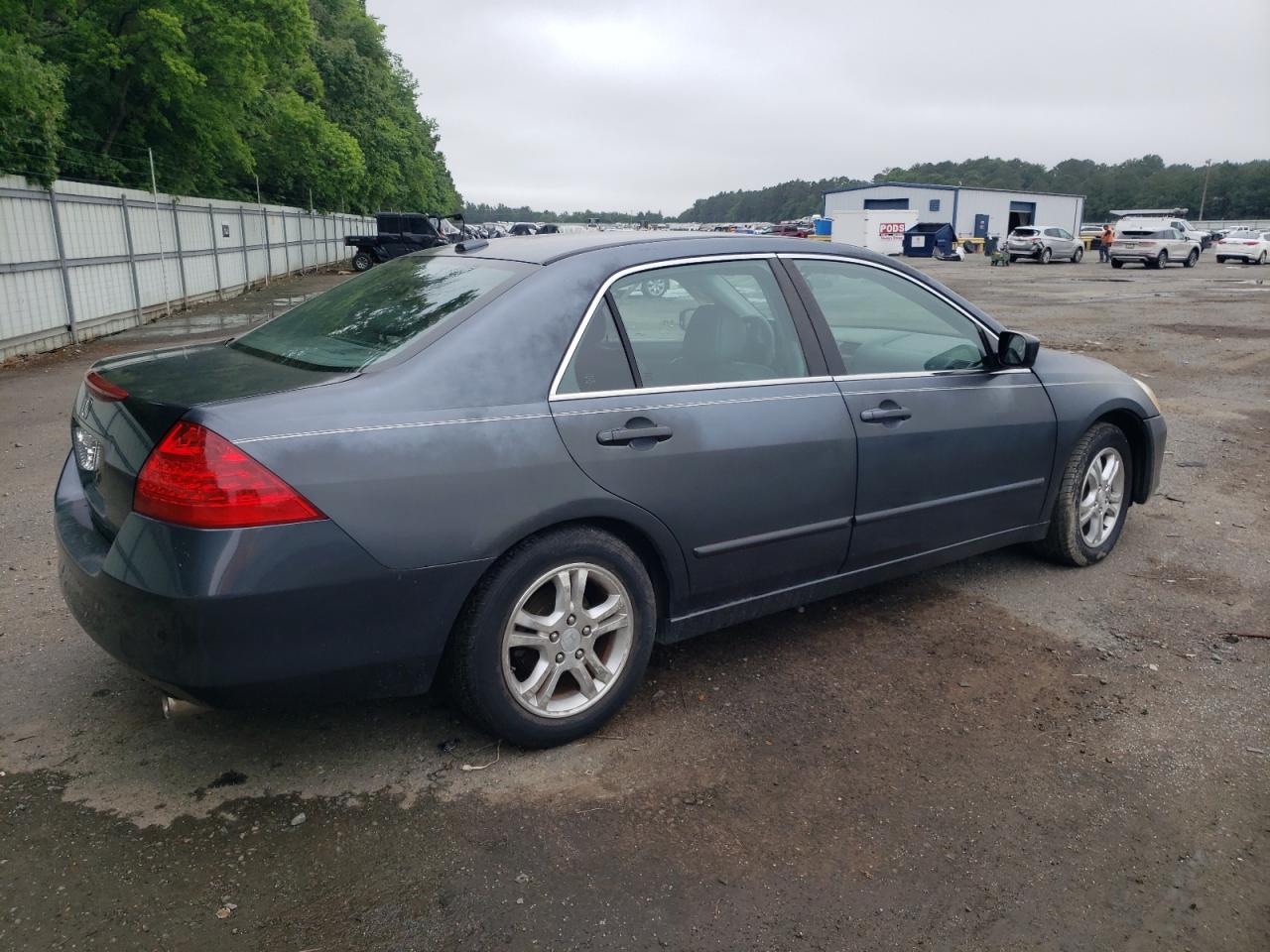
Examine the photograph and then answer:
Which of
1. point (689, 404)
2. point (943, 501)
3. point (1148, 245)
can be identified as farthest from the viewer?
point (1148, 245)

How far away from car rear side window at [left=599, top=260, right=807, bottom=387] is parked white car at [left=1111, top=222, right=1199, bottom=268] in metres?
39.9

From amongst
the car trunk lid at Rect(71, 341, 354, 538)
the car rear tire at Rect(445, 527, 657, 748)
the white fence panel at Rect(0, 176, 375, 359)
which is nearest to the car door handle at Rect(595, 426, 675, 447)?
the car rear tire at Rect(445, 527, 657, 748)

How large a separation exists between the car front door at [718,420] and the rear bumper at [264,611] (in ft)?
2.30

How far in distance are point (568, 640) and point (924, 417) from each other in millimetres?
1787

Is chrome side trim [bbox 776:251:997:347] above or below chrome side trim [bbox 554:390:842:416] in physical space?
above

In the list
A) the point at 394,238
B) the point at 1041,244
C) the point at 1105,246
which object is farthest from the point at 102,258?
the point at 1105,246

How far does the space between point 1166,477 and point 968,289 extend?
70.1ft

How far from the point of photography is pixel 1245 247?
4344 centimetres

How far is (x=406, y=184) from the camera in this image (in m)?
64.7

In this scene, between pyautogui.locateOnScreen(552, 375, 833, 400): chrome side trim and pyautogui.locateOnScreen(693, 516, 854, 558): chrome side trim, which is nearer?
pyautogui.locateOnScreen(552, 375, 833, 400): chrome side trim

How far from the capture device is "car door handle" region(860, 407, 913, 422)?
3.90 m

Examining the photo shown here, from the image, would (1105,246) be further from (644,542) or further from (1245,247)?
(644,542)

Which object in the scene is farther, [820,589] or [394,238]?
[394,238]

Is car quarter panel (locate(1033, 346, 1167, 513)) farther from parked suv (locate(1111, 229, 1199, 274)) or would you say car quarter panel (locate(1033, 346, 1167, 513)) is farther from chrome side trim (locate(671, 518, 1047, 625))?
parked suv (locate(1111, 229, 1199, 274))
